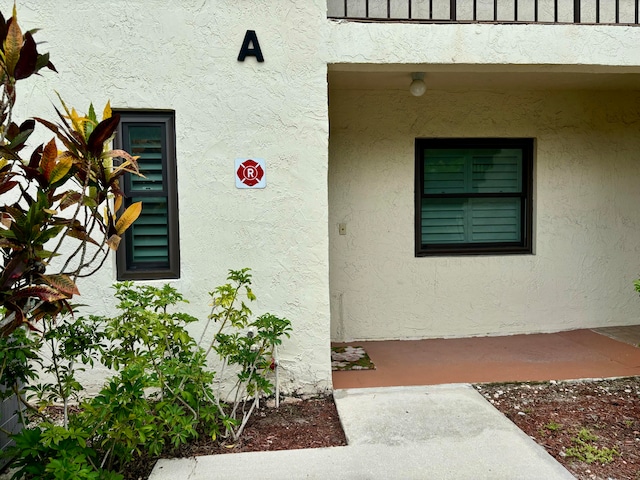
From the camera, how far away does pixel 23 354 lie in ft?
8.86

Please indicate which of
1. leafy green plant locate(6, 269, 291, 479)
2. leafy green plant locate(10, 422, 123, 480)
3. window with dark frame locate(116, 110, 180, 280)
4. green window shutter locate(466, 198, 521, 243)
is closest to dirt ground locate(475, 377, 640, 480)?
leafy green plant locate(6, 269, 291, 479)

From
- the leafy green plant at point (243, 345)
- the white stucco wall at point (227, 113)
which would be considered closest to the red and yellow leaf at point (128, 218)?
the leafy green plant at point (243, 345)

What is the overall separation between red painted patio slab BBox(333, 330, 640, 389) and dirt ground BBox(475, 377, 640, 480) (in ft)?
0.70

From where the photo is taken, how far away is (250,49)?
389 centimetres

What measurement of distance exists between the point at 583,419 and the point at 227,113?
3661 mm

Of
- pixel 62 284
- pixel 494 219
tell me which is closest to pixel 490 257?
pixel 494 219

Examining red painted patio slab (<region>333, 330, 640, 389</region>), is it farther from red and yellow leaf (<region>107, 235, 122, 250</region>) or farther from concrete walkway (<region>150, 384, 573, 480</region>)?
red and yellow leaf (<region>107, 235, 122, 250</region>)

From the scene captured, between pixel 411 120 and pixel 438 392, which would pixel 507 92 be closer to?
pixel 411 120

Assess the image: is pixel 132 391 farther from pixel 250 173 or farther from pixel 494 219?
pixel 494 219

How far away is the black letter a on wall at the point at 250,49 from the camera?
387cm

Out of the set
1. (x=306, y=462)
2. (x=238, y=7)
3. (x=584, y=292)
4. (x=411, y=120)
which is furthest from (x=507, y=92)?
(x=306, y=462)

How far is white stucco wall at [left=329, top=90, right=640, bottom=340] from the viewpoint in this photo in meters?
5.45

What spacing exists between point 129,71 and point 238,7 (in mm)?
1023

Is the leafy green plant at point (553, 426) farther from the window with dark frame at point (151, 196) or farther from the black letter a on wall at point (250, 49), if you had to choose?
the black letter a on wall at point (250, 49)
